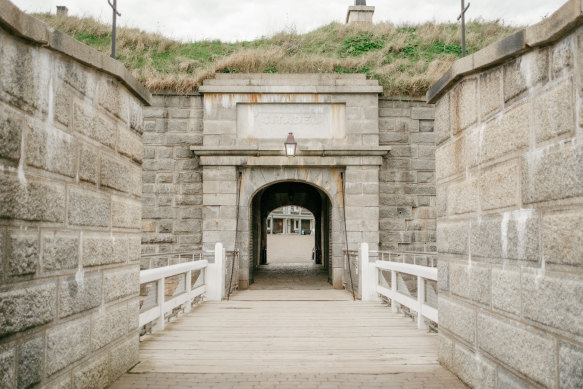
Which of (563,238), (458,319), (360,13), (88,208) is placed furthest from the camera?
(360,13)

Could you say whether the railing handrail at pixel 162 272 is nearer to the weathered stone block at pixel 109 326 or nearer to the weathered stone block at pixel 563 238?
the weathered stone block at pixel 109 326

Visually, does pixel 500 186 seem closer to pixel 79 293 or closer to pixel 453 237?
pixel 453 237

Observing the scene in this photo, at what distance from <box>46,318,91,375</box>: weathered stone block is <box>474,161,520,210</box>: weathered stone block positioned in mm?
2985

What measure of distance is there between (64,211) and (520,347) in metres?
3.00

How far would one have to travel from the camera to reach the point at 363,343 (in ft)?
17.7

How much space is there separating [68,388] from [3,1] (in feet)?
7.66

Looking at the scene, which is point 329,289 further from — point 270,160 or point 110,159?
point 110,159

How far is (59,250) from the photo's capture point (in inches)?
119

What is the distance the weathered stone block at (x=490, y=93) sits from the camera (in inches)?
131

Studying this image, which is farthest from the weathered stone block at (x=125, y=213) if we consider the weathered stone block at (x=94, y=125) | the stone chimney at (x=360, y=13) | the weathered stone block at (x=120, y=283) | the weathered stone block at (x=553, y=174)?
the stone chimney at (x=360, y=13)

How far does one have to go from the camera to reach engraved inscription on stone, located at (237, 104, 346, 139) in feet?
37.8

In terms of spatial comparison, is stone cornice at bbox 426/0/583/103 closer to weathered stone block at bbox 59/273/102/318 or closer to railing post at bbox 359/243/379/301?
weathered stone block at bbox 59/273/102/318

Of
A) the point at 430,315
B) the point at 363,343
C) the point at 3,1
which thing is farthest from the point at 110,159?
the point at 430,315

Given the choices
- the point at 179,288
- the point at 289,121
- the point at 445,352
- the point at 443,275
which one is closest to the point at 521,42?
the point at 443,275
